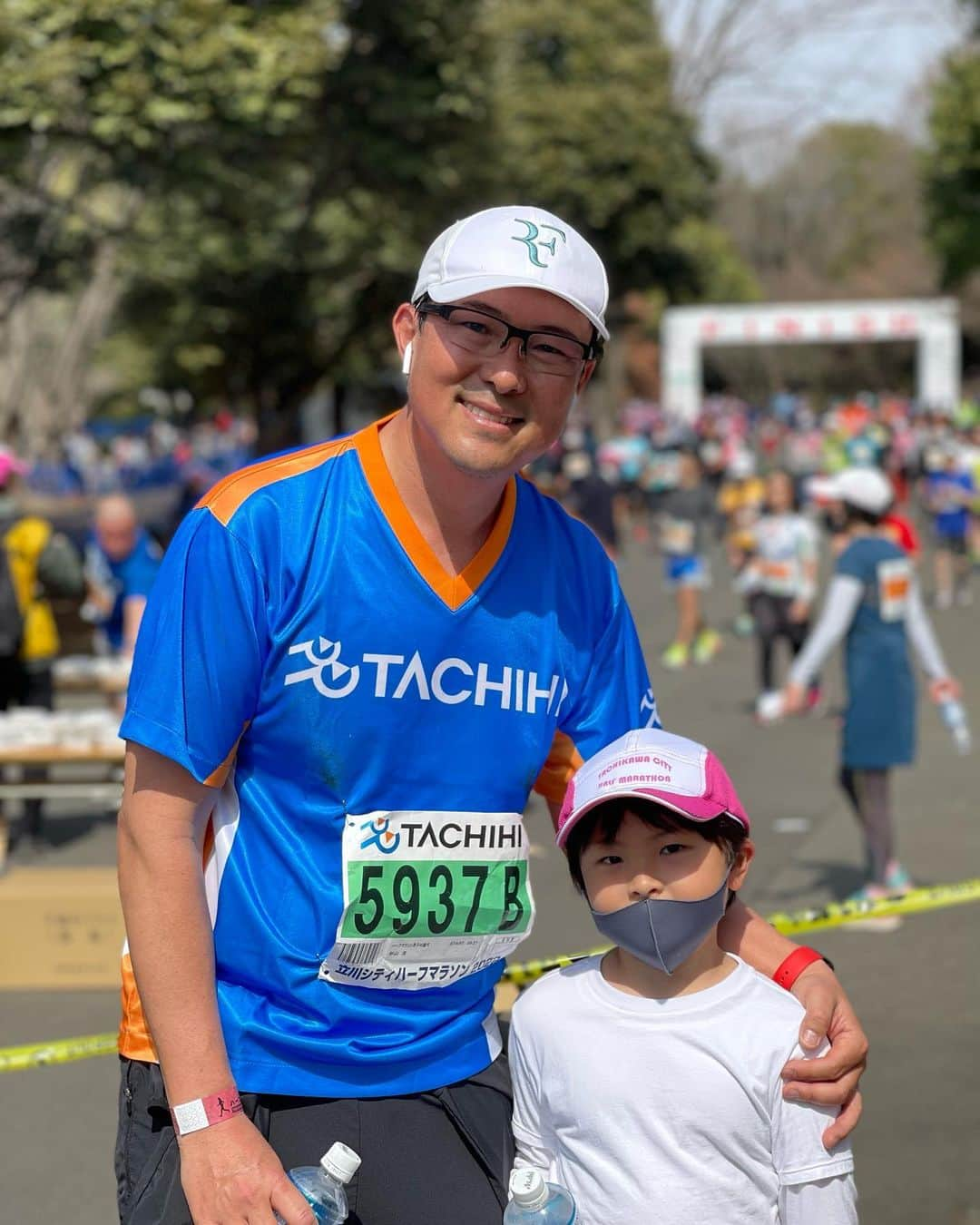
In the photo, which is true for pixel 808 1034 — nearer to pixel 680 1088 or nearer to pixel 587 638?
pixel 680 1088

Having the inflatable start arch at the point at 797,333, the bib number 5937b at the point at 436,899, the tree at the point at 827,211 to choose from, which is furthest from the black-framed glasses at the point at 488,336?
the tree at the point at 827,211

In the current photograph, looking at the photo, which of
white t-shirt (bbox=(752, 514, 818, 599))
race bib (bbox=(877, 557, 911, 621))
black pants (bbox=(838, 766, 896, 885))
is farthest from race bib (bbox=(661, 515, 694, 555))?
black pants (bbox=(838, 766, 896, 885))

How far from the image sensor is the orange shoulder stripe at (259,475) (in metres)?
2.33

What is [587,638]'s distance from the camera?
2633 mm

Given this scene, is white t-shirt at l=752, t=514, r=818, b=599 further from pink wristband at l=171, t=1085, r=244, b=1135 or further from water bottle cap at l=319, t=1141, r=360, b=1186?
pink wristband at l=171, t=1085, r=244, b=1135

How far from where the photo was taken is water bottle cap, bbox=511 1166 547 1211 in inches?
93.4

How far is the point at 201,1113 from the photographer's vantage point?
7.28 feet

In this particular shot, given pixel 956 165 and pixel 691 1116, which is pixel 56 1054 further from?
pixel 956 165

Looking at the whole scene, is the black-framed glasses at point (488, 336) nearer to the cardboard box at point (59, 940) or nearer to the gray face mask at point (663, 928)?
the gray face mask at point (663, 928)

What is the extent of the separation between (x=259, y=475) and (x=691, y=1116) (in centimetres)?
102

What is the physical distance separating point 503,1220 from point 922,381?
47081 millimetres

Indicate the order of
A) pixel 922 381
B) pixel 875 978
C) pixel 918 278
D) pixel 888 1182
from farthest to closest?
pixel 918 278 → pixel 922 381 → pixel 875 978 → pixel 888 1182

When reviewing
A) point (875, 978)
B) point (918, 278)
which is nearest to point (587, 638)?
point (875, 978)

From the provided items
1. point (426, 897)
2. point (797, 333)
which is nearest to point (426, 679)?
point (426, 897)
